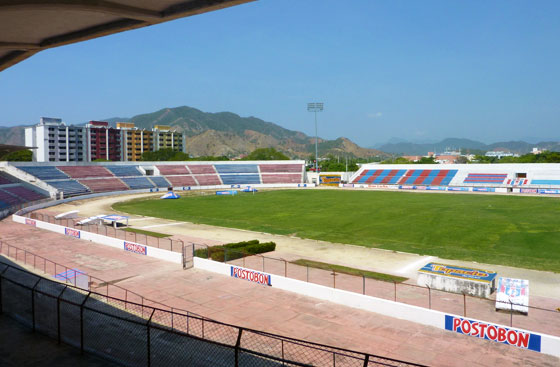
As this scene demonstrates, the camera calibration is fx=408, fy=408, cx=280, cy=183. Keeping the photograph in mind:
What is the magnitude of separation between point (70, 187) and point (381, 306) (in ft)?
Result: 255

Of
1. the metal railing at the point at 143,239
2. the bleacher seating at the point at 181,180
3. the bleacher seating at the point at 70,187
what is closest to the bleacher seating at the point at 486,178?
the bleacher seating at the point at 181,180

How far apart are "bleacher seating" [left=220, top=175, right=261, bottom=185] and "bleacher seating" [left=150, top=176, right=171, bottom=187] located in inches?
612

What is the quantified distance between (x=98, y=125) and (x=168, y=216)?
165m

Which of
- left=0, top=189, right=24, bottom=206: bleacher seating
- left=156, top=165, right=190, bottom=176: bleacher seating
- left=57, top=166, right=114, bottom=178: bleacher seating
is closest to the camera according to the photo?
left=0, top=189, right=24, bottom=206: bleacher seating

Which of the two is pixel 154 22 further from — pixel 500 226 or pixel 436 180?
pixel 436 180

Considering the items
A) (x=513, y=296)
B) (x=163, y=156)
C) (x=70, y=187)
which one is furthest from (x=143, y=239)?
(x=163, y=156)

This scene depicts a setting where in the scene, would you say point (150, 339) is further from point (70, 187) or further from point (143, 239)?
point (70, 187)

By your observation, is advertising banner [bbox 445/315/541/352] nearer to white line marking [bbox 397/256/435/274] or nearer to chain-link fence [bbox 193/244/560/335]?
chain-link fence [bbox 193/244/560/335]

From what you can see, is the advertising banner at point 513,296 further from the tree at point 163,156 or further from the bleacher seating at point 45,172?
the tree at point 163,156

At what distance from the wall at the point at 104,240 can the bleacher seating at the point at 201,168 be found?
6411 cm

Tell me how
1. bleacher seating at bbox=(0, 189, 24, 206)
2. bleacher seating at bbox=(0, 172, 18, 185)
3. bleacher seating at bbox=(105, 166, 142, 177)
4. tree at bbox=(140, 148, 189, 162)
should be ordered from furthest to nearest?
tree at bbox=(140, 148, 189, 162) < bleacher seating at bbox=(105, 166, 142, 177) < bleacher seating at bbox=(0, 172, 18, 185) < bleacher seating at bbox=(0, 189, 24, 206)

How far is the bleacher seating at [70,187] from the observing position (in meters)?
78.3

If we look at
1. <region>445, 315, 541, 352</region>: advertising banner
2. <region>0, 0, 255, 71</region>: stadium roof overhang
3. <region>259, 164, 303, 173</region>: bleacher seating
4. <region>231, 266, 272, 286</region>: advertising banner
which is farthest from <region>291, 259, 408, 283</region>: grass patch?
<region>259, 164, 303, 173</region>: bleacher seating

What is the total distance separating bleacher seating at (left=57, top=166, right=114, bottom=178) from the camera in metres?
89.8
